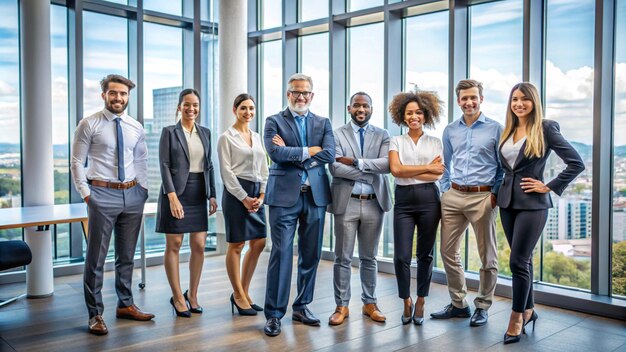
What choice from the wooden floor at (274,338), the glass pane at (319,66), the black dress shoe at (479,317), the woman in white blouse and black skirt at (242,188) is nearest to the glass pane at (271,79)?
the glass pane at (319,66)

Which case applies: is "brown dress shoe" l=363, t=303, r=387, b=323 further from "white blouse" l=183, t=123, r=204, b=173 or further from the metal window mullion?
the metal window mullion

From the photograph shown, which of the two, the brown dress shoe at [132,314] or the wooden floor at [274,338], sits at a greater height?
the brown dress shoe at [132,314]

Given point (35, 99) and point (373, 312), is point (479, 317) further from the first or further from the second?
point (35, 99)

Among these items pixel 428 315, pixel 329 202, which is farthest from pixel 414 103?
pixel 428 315

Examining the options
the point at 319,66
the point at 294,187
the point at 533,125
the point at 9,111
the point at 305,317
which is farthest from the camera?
the point at 319,66

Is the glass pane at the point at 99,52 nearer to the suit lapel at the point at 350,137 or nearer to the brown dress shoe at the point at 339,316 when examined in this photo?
the suit lapel at the point at 350,137

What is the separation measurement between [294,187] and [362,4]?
3190 mm

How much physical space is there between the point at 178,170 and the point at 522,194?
2.47 meters

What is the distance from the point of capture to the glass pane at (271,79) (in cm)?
759

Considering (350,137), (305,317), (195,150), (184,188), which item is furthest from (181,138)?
(305,317)

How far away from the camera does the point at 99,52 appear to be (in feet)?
21.2

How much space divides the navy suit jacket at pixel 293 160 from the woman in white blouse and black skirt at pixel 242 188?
0.31m

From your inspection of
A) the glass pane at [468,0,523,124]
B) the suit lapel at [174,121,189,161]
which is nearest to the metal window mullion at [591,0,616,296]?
the glass pane at [468,0,523,124]

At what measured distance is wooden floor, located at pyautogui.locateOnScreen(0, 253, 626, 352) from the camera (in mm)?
3877
